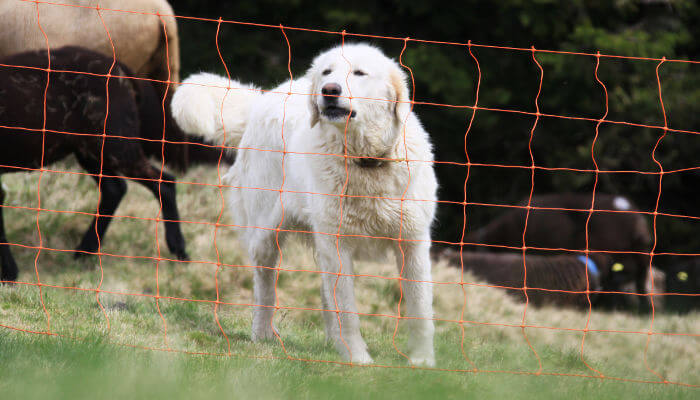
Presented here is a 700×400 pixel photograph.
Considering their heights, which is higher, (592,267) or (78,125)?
(78,125)

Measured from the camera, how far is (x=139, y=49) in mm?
6621

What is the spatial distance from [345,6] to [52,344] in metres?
8.19

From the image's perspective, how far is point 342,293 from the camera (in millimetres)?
3688

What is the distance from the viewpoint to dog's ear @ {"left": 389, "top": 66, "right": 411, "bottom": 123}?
12.3 ft

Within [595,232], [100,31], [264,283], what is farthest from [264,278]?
[595,232]

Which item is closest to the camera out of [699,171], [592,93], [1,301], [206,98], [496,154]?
[1,301]

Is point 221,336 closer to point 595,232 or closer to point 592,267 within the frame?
point 592,267

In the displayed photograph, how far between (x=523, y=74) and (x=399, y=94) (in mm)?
7716

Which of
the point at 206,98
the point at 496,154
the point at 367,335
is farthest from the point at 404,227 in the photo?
the point at 496,154

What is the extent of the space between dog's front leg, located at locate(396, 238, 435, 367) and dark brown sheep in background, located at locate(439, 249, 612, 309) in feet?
12.4

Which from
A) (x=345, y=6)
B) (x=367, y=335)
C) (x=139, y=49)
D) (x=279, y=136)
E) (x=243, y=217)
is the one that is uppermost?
(x=345, y=6)

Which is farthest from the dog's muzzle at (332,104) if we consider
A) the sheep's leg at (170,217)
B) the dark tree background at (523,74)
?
the dark tree background at (523,74)

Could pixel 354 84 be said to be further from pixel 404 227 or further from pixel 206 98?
pixel 206 98

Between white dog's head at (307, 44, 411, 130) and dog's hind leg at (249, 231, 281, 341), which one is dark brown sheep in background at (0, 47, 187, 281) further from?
white dog's head at (307, 44, 411, 130)
